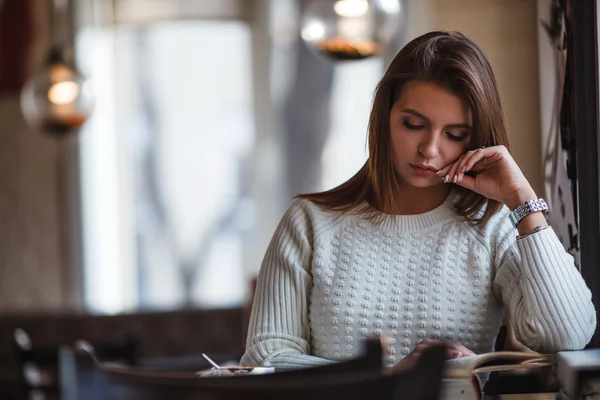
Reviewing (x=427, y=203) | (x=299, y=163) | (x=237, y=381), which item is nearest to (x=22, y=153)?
(x=299, y=163)

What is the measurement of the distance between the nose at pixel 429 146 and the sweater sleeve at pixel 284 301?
30cm

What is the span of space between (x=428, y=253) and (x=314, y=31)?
221 cm

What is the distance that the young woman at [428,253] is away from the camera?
197cm

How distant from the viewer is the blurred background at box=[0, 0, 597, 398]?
264 inches

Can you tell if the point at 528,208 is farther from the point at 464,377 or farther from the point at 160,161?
the point at 160,161

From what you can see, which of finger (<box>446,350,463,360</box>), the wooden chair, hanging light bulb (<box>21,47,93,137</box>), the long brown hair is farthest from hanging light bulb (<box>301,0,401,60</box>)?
the wooden chair

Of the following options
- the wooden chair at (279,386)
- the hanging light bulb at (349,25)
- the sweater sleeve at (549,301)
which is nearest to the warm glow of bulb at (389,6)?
the hanging light bulb at (349,25)

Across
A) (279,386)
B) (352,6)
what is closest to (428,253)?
(279,386)

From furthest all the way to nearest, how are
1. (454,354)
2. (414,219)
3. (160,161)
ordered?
(160,161), (414,219), (454,354)

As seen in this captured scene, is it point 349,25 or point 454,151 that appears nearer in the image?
point 454,151

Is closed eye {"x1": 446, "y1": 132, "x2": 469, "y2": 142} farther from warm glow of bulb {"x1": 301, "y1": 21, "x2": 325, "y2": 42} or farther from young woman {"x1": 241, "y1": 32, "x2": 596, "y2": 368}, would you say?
warm glow of bulb {"x1": 301, "y1": 21, "x2": 325, "y2": 42}

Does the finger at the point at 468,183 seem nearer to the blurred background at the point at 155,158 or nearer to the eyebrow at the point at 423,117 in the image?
the eyebrow at the point at 423,117

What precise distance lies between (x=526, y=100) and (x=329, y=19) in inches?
46.0

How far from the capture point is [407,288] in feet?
6.73
